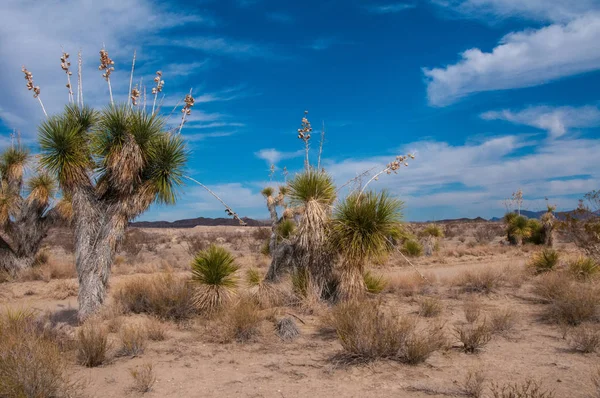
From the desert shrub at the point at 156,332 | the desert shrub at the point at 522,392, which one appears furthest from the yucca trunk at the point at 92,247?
the desert shrub at the point at 522,392

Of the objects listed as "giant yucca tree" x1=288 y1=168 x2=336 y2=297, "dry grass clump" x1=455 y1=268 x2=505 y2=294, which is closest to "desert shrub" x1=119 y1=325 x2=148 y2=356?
"giant yucca tree" x1=288 y1=168 x2=336 y2=297

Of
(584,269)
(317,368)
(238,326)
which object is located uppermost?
(584,269)

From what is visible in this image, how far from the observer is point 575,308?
9.12 m

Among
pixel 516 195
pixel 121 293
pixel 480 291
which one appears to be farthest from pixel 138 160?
pixel 516 195

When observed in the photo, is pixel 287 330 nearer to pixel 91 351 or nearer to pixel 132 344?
pixel 132 344

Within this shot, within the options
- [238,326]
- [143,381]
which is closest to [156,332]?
[238,326]

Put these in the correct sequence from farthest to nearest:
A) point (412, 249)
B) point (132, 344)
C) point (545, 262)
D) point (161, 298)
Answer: point (412, 249), point (545, 262), point (161, 298), point (132, 344)

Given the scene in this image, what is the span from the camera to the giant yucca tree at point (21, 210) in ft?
60.7

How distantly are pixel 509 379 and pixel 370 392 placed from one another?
78.7 inches

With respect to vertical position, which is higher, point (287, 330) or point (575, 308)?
point (575, 308)

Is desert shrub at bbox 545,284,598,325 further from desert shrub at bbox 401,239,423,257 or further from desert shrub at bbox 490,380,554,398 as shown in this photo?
desert shrub at bbox 401,239,423,257

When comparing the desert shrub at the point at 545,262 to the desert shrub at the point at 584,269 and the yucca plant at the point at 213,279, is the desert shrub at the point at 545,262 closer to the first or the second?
the desert shrub at the point at 584,269

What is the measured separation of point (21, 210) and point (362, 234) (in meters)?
15.5

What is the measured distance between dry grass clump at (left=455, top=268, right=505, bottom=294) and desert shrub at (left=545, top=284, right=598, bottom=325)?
3.69 metres
